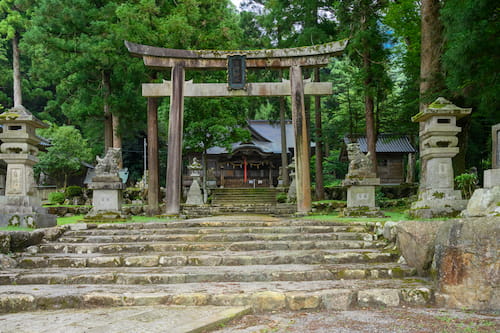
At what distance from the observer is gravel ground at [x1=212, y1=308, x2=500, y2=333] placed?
3.70 metres

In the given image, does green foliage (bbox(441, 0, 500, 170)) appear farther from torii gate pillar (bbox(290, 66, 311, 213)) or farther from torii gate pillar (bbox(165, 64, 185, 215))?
torii gate pillar (bbox(165, 64, 185, 215))

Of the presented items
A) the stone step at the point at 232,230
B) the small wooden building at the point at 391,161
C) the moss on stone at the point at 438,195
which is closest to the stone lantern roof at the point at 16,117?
the stone step at the point at 232,230

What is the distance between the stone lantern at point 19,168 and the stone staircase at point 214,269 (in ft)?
3.00

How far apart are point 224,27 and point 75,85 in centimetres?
1007

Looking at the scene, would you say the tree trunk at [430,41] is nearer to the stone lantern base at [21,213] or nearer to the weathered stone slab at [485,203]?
the weathered stone slab at [485,203]

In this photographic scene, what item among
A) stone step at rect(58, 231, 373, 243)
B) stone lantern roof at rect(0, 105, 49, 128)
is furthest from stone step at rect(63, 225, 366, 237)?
stone lantern roof at rect(0, 105, 49, 128)

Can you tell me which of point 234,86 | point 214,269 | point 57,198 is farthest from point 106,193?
point 57,198

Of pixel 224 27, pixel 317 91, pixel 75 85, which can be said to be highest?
pixel 224 27

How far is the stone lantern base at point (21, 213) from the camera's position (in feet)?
25.2

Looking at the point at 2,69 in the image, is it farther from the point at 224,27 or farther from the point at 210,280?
the point at 210,280

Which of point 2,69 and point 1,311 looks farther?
point 2,69

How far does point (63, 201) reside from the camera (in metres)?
20.5

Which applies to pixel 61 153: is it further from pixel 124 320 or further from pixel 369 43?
pixel 124 320

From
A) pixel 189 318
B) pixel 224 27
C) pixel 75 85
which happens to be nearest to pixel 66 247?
pixel 189 318
